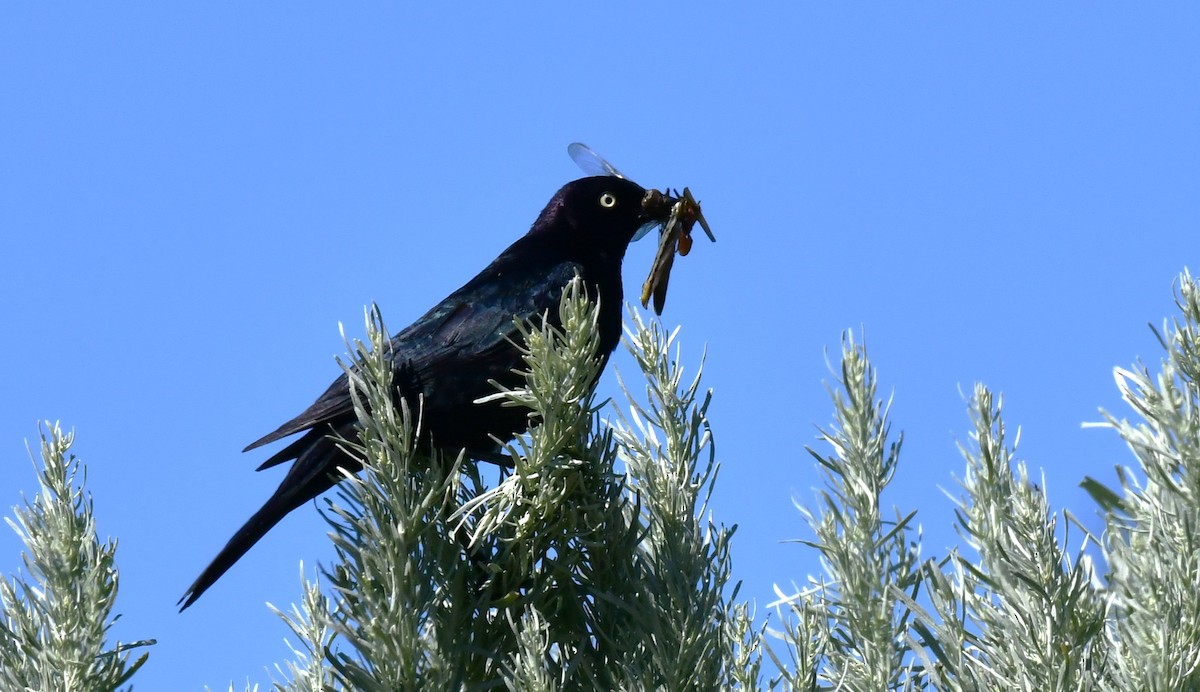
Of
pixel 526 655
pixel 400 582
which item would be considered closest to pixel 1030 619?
pixel 526 655

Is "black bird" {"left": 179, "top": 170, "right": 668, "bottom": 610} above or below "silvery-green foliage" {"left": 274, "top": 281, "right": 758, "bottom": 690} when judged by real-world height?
above

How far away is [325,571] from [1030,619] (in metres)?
1.28

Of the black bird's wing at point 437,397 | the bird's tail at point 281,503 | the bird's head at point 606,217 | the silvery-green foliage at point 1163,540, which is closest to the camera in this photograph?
the silvery-green foliage at point 1163,540

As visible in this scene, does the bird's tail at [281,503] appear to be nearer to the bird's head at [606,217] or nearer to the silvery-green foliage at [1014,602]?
the bird's head at [606,217]

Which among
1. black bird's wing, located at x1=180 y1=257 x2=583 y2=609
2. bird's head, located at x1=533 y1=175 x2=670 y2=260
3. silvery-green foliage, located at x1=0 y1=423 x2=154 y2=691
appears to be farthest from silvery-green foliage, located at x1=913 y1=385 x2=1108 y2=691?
bird's head, located at x1=533 y1=175 x2=670 y2=260

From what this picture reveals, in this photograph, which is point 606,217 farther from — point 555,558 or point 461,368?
point 555,558

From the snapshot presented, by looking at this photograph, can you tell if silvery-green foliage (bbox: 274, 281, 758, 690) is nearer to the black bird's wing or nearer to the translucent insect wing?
the black bird's wing

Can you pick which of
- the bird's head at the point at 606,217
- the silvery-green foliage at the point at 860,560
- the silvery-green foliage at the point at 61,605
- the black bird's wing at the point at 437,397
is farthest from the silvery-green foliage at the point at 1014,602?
the bird's head at the point at 606,217

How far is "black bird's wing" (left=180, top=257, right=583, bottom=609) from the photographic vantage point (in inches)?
161

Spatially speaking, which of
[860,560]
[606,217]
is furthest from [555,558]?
[606,217]

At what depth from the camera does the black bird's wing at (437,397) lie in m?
4.08

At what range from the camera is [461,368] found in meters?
4.36

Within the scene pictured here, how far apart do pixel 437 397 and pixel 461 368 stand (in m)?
0.14

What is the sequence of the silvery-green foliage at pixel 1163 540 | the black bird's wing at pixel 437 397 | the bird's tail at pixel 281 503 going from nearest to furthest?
the silvery-green foliage at pixel 1163 540 → the bird's tail at pixel 281 503 → the black bird's wing at pixel 437 397
